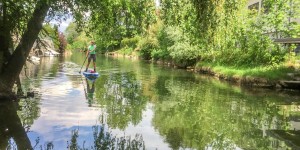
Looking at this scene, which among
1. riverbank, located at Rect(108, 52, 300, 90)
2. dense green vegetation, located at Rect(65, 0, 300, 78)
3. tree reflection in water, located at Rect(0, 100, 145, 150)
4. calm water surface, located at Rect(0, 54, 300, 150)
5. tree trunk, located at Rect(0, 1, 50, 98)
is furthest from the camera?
riverbank, located at Rect(108, 52, 300, 90)

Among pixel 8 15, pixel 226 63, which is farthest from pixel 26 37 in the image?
pixel 226 63

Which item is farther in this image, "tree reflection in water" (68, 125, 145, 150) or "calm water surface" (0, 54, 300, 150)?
"calm water surface" (0, 54, 300, 150)

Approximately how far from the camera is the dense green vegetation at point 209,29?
12.7 meters

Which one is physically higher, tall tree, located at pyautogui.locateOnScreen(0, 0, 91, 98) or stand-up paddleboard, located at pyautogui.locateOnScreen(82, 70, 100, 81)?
tall tree, located at pyautogui.locateOnScreen(0, 0, 91, 98)

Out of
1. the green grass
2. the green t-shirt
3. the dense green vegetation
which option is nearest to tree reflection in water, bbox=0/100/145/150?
the dense green vegetation

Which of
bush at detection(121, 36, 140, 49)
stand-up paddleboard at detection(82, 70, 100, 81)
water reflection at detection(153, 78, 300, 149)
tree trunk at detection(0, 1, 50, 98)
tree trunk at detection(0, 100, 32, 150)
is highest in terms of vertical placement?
bush at detection(121, 36, 140, 49)

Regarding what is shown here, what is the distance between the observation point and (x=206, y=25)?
1227cm

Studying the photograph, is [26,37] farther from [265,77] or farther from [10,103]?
[265,77]

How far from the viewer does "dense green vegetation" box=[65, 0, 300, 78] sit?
1274 cm

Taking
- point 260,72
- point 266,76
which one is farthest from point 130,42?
point 266,76

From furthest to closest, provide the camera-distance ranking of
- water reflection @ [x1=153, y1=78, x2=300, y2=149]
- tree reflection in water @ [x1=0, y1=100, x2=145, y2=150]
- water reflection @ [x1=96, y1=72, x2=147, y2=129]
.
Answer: water reflection @ [x1=96, y1=72, x2=147, y2=129]
water reflection @ [x1=153, y1=78, x2=300, y2=149]
tree reflection in water @ [x1=0, y1=100, x2=145, y2=150]

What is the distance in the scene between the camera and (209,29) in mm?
12531

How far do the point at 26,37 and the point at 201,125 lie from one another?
267 inches

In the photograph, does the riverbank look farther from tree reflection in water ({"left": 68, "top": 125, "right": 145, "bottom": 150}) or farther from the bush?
the bush
